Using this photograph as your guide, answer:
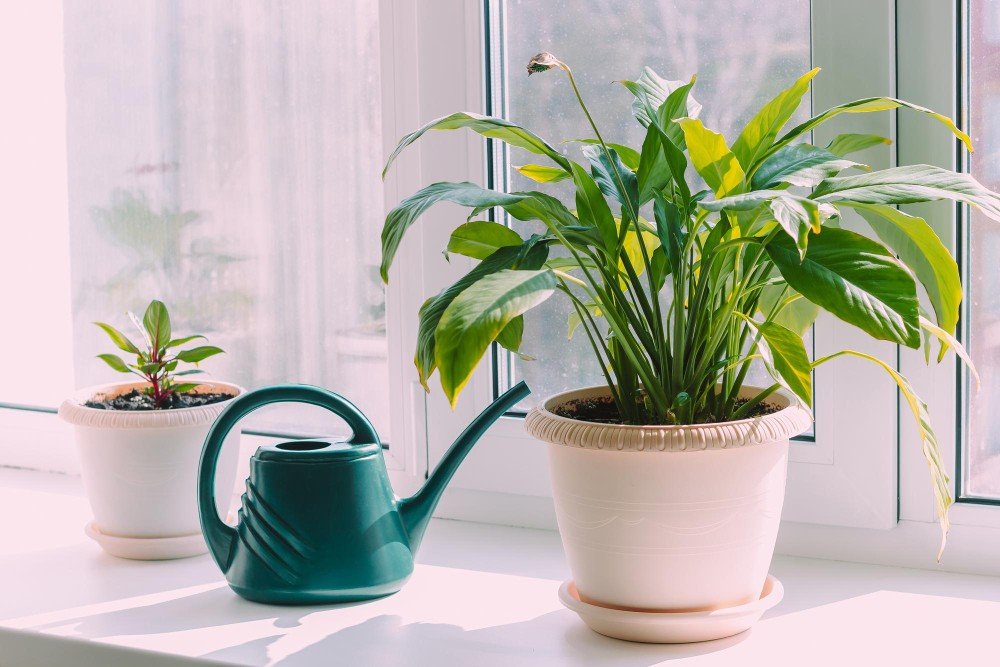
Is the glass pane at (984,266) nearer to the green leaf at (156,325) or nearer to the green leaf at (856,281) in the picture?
the green leaf at (856,281)

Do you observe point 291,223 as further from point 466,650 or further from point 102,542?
point 466,650

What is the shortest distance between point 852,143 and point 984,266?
25 cm

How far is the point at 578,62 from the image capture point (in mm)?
1284

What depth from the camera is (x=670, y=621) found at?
2.96 ft

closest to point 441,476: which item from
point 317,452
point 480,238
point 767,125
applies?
point 317,452

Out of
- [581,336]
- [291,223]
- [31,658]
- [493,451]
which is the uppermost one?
[291,223]

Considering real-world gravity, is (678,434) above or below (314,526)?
above

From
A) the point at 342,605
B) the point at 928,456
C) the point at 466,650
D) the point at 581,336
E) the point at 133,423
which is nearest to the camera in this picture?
the point at 928,456

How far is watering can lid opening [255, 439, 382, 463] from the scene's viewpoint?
1.04 metres

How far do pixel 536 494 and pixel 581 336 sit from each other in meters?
0.21

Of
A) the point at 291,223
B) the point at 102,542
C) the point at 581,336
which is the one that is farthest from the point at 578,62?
the point at 102,542

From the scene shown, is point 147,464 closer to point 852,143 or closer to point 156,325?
point 156,325

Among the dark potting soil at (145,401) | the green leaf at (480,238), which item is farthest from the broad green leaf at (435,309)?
the dark potting soil at (145,401)

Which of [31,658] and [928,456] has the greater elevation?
[928,456]
